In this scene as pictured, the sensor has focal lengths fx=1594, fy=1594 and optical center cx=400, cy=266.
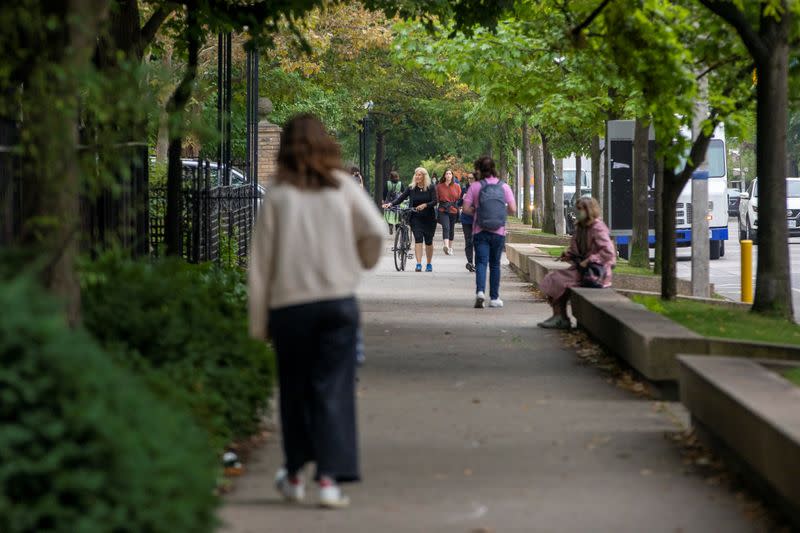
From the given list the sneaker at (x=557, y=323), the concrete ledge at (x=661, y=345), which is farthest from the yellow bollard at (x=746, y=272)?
the concrete ledge at (x=661, y=345)

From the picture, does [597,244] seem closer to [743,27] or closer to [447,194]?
[743,27]

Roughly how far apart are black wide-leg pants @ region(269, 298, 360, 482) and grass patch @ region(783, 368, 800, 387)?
327cm

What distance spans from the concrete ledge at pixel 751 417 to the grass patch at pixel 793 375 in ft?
1.72

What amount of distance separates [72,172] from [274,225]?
3.67 ft

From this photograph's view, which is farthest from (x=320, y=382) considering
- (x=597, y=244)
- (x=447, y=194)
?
(x=447, y=194)

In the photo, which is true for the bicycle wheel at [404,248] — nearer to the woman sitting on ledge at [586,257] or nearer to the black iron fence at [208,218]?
→ the black iron fence at [208,218]

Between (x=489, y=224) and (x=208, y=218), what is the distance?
3190 mm

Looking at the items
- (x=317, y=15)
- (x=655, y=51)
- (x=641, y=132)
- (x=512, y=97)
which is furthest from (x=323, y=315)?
(x=317, y=15)

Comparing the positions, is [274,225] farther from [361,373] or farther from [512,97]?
[512,97]

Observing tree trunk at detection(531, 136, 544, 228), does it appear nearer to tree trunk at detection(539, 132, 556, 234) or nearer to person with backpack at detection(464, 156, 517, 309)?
tree trunk at detection(539, 132, 556, 234)

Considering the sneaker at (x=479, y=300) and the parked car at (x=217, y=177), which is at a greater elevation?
the parked car at (x=217, y=177)

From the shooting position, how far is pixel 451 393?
10.8 m

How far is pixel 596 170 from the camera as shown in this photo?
35.2m

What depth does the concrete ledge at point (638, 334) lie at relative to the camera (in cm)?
1027
